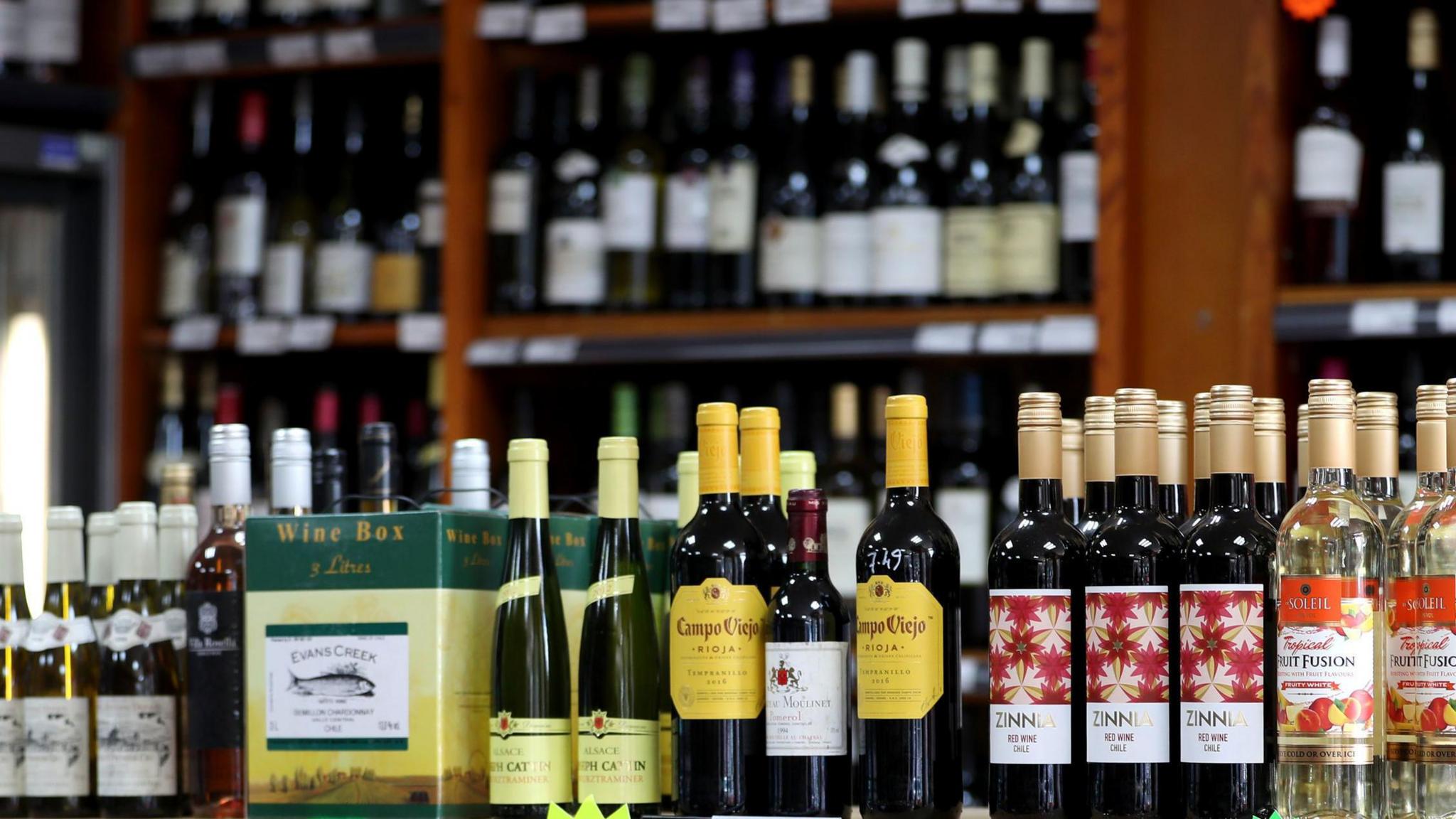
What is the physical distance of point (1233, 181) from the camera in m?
2.47

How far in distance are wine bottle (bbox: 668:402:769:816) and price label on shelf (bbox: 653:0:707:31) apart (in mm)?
1458

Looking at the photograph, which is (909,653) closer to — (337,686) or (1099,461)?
(1099,461)

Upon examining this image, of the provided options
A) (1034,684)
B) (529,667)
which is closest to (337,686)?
(529,667)

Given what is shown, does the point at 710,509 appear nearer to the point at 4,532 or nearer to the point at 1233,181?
the point at 4,532

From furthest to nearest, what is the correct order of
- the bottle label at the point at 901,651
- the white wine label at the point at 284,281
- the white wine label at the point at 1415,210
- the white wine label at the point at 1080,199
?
the white wine label at the point at 284,281 < the white wine label at the point at 1080,199 < the white wine label at the point at 1415,210 < the bottle label at the point at 901,651

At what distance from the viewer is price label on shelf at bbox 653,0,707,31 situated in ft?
8.67

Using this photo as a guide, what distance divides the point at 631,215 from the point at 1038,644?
5.25ft

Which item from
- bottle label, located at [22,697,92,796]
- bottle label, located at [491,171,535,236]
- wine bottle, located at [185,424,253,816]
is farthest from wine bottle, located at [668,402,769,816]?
bottle label, located at [491,171,535,236]

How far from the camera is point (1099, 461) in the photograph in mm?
1242

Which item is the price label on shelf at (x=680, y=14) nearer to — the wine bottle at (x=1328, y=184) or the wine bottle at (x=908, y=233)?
the wine bottle at (x=908, y=233)

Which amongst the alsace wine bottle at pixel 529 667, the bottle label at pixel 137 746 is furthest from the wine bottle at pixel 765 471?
the bottle label at pixel 137 746

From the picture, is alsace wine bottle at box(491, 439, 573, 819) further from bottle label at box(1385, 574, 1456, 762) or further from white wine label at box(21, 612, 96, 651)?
bottle label at box(1385, 574, 1456, 762)

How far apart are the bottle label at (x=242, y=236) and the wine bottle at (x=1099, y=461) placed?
2.01 meters

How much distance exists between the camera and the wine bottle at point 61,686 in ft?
5.00
